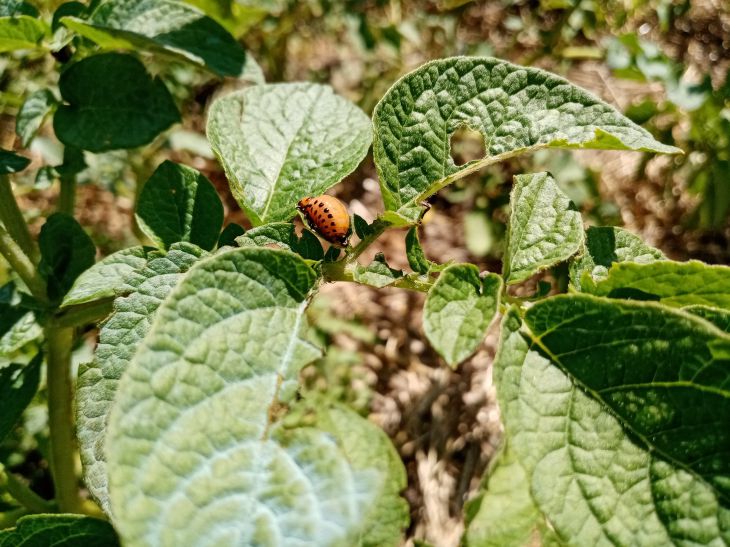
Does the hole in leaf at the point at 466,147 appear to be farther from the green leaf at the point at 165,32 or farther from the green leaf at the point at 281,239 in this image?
the green leaf at the point at 281,239

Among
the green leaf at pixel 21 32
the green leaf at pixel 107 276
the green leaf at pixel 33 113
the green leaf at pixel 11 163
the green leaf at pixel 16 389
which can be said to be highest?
the green leaf at pixel 21 32

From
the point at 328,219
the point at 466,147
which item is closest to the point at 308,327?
the point at 328,219

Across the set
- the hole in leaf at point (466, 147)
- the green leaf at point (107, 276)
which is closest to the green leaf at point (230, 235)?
the green leaf at point (107, 276)

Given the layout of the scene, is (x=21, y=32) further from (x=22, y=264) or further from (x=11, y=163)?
(x=22, y=264)

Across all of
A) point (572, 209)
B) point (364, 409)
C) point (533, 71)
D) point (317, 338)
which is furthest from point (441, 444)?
point (533, 71)

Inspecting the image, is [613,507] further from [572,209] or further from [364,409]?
[364,409]

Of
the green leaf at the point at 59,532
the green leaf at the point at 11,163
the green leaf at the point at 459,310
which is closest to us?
the green leaf at the point at 459,310
